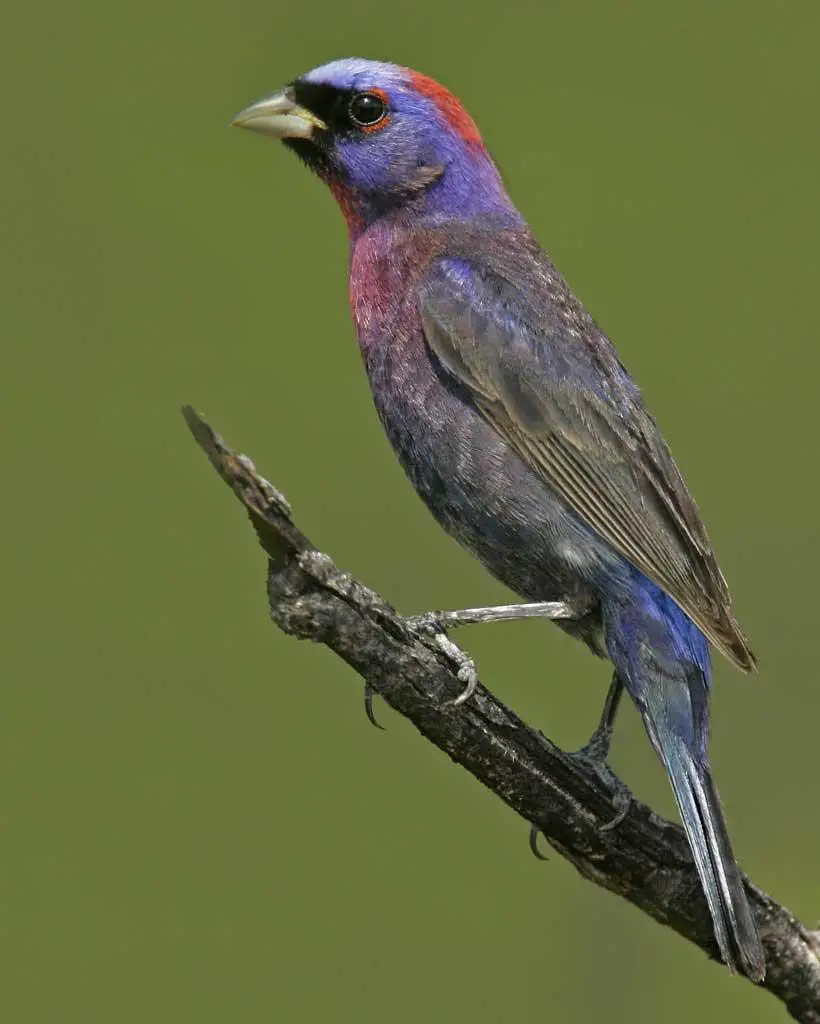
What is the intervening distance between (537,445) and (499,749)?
1.06 m

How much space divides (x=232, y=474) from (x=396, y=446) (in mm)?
1564

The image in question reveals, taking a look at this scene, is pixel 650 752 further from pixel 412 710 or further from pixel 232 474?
pixel 232 474

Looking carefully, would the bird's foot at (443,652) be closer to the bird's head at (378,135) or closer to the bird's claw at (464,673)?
the bird's claw at (464,673)

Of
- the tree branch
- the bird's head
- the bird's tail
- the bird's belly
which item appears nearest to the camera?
the tree branch

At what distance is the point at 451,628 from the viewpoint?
4.73 metres

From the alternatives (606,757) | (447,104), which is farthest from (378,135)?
(606,757)

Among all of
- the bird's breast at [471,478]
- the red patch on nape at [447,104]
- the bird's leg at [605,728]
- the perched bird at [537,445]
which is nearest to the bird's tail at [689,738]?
the perched bird at [537,445]

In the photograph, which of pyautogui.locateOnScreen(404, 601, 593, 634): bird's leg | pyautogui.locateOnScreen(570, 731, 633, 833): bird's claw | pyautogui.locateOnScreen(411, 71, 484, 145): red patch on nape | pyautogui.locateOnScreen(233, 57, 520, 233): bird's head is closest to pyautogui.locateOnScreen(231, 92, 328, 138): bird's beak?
pyautogui.locateOnScreen(233, 57, 520, 233): bird's head

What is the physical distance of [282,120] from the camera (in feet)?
18.6

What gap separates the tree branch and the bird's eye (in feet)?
7.23

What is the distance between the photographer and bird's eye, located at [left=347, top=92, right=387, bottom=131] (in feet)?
18.5

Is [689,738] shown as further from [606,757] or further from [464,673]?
[464,673]

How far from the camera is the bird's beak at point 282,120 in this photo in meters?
5.67

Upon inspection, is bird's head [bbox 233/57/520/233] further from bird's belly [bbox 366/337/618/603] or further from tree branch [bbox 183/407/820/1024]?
tree branch [bbox 183/407/820/1024]
